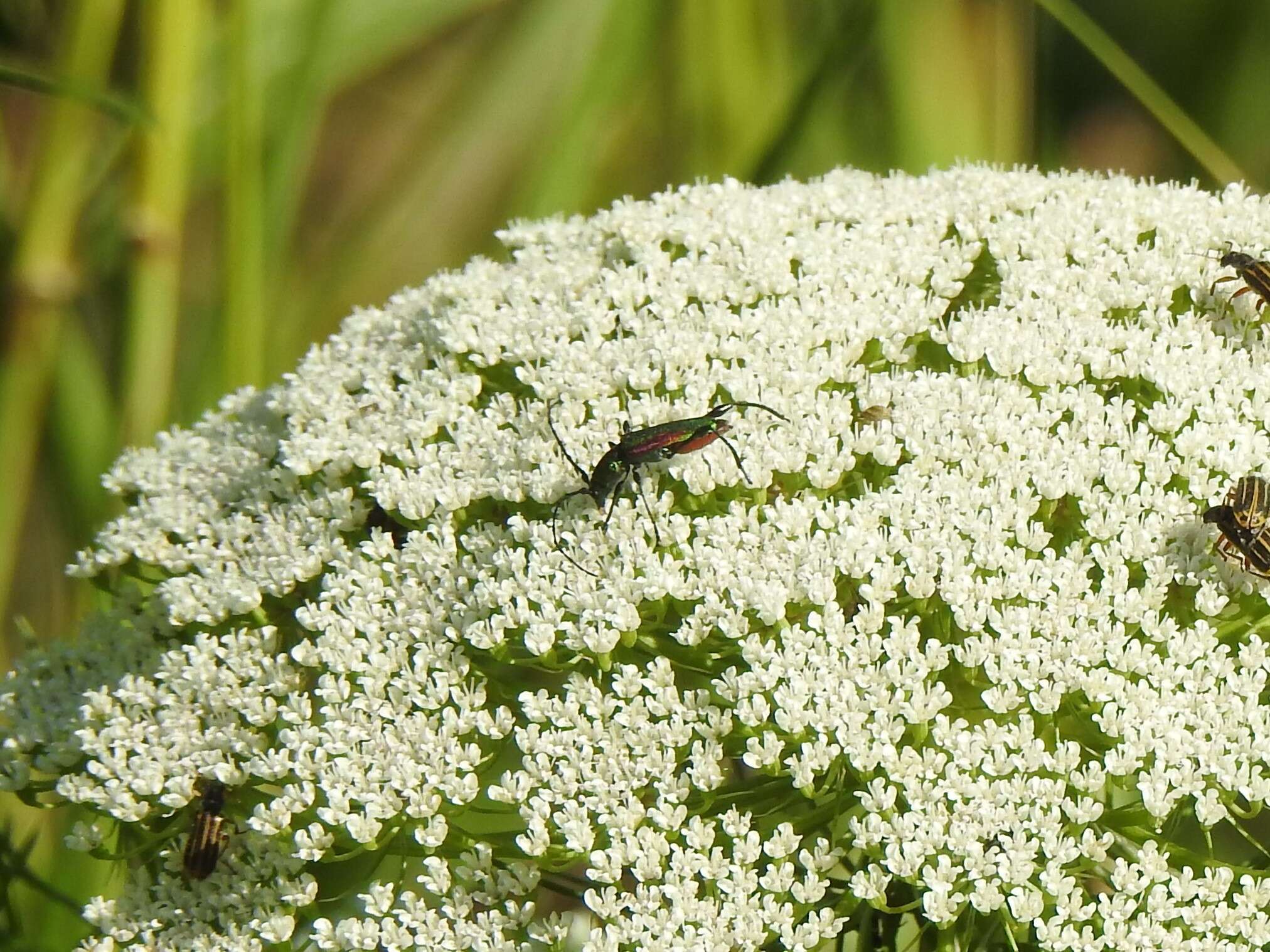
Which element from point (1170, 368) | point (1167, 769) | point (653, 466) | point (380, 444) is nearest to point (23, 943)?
point (380, 444)

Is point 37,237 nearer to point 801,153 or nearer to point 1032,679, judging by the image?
point 801,153

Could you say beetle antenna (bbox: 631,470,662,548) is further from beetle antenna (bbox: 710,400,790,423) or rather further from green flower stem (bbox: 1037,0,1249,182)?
green flower stem (bbox: 1037,0,1249,182)

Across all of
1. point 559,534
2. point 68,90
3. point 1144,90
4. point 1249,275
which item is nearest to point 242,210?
point 68,90

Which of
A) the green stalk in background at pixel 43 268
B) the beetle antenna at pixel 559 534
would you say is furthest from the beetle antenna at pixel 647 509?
the green stalk in background at pixel 43 268

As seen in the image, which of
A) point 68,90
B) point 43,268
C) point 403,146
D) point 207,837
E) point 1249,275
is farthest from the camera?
point 403,146

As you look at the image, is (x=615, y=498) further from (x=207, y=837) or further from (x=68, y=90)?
(x=68, y=90)

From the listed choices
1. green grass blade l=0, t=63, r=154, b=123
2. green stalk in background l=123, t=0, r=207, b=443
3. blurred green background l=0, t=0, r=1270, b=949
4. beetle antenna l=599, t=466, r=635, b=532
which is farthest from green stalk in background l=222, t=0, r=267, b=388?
beetle antenna l=599, t=466, r=635, b=532

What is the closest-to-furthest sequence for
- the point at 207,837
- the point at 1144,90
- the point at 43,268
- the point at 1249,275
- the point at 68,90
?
1. the point at 207,837
2. the point at 1249,275
3. the point at 68,90
4. the point at 1144,90
5. the point at 43,268
